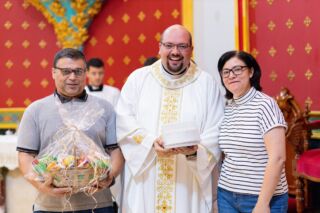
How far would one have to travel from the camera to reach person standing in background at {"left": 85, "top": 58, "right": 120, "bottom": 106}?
203 inches

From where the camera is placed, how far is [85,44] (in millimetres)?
5758

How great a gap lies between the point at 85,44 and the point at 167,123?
3.34m

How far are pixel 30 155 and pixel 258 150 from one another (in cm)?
110

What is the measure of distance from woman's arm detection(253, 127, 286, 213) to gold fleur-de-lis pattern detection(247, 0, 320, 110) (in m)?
2.79

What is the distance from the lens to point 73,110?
227 centimetres

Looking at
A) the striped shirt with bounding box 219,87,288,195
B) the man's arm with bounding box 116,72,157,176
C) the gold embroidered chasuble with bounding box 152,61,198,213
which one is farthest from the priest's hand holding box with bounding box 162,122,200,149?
the gold embroidered chasuble with bounding box 152,61,198,213

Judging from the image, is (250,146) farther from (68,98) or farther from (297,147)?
(297,147)

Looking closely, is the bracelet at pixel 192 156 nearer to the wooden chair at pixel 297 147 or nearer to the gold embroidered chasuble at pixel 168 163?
the gold embroidered chasuble at pixel 168 163

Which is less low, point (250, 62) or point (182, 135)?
point (250, 62)

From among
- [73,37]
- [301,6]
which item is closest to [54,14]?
[73,37]

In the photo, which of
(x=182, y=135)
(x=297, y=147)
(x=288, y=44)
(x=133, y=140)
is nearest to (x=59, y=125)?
(x=133, y=140)

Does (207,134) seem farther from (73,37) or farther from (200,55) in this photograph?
(73,37)

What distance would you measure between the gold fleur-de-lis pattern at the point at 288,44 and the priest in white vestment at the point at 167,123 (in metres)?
2.36

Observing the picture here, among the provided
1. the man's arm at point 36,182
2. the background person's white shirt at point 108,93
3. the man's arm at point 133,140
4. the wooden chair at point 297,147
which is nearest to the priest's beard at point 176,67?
the man's arm at point 133,140
